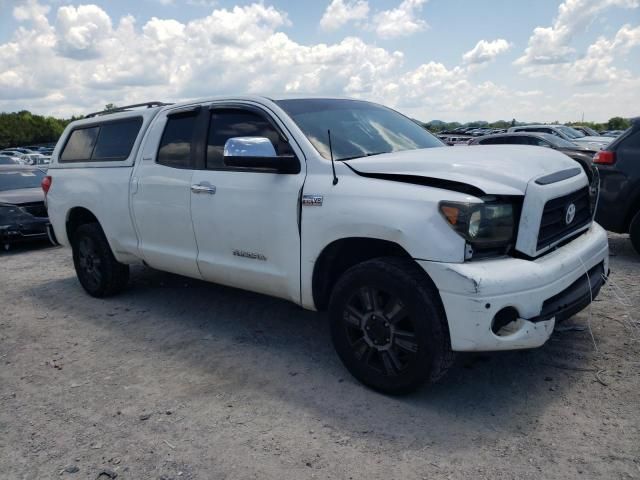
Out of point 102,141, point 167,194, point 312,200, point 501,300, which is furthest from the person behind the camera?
point 102,141

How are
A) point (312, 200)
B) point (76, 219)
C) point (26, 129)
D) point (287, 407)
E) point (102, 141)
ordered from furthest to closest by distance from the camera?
1. point (26, 129)
2. point (76, 219)
3. point (102, 141)
4. point (312, 200)
5. point (287, 407)

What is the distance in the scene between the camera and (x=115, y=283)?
226 inches

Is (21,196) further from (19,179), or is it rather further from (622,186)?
(622,186)

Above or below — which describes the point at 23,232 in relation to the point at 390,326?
below

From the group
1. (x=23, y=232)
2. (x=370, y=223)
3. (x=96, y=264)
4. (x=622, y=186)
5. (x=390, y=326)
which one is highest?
(x=370, y=223)

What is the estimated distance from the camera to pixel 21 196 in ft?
30.0

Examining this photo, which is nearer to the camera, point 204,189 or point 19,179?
point 204,189

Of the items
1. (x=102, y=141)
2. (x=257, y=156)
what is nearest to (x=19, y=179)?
(x=102, y=141)

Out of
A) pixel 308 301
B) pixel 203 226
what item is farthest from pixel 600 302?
pixel 203 226

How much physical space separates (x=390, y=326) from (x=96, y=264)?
12.2 ft

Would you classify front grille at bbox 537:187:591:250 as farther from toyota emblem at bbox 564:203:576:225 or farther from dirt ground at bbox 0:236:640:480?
dirt ground at bbox 0:236:640:480

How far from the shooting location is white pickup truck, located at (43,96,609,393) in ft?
9.83

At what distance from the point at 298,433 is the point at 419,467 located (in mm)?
707

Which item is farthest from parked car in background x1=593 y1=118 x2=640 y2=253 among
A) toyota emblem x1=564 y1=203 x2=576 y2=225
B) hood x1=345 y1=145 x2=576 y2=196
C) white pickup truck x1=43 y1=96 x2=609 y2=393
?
toyota emblem x1=564 y1=203 x2=576 y2=225
